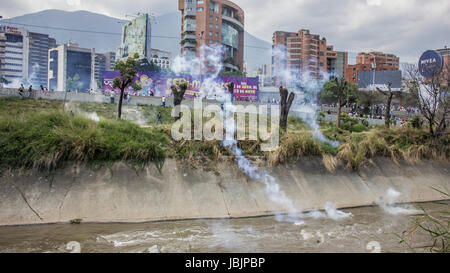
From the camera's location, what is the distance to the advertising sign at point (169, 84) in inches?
1540

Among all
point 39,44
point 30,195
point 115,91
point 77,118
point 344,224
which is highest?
point 39,44

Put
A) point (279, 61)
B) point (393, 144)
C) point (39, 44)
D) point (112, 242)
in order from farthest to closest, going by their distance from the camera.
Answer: point (39, 44), point (279, 61), point (393, 144), point (112, 242)

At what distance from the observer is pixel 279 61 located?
122 metres

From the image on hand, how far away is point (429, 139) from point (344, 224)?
35.8ft

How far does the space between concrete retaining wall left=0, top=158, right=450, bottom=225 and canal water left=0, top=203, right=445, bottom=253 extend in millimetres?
486

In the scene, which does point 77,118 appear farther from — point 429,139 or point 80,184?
point 429,139

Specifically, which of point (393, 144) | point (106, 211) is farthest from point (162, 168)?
point (393, 144)

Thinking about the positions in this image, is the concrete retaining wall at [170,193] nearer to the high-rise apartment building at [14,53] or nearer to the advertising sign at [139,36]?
the advertising sign at [139,36]

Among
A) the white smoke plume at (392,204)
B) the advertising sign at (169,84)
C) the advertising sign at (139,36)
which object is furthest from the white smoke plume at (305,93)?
the advertising sign at (139,36)

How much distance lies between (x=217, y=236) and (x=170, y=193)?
9.30 feet

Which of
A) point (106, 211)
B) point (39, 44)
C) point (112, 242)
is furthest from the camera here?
point (39, 44)

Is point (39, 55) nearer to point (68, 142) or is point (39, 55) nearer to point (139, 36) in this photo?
point (139, 36)

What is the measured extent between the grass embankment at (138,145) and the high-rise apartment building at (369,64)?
69.3m

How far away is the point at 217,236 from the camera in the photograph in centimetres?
880
